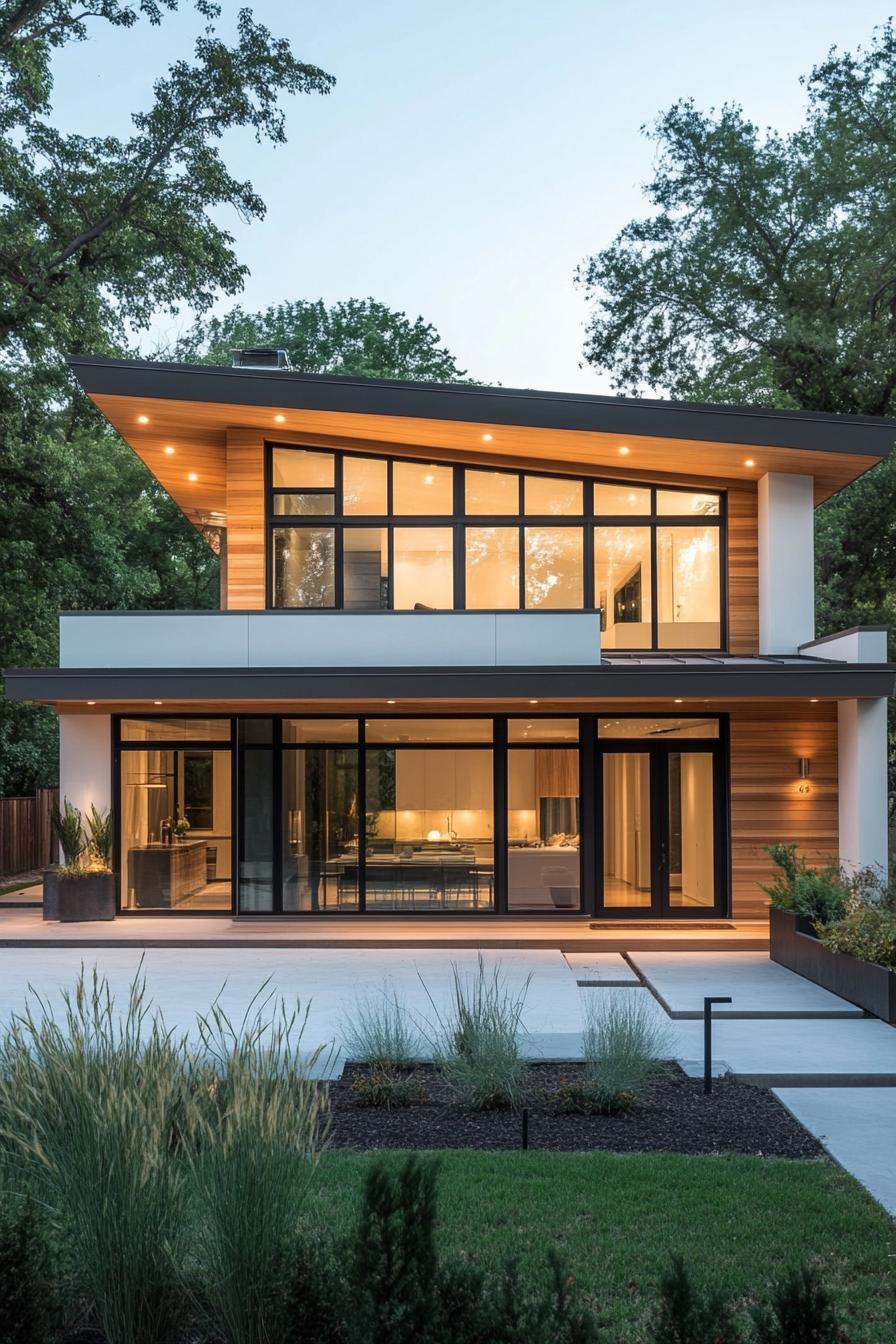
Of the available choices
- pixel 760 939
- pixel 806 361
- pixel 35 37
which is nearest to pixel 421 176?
pixel 806 361

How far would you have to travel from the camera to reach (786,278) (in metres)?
32.5

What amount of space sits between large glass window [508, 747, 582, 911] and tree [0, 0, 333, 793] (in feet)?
36.9

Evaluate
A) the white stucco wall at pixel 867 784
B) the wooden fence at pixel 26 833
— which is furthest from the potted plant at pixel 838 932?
the wooden fence at pixel 26 833

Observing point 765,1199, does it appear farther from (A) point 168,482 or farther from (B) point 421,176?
(B) point 421,176

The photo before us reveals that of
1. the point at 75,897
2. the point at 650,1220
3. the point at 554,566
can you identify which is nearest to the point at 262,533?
the point at 554,566

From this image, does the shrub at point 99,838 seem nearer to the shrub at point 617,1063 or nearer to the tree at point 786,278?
the shrub at point 617,1063

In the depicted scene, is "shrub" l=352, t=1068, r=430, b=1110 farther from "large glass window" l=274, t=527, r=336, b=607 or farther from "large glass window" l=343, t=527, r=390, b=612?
"large glass window" l=274, t=527, r=336, b=607

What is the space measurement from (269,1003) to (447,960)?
3.27 metres

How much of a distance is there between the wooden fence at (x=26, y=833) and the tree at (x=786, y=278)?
17.1 meters

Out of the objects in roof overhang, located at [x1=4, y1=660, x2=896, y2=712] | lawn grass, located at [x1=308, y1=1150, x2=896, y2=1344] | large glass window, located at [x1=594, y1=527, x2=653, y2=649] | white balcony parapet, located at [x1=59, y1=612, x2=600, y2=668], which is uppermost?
large glass window, located at [x1=594, y1=527, x2=653, y2=649]

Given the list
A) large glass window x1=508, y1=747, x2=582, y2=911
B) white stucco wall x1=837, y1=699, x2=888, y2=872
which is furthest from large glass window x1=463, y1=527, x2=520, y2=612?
white stucco wall x1=837, y1=699, x2=888, y2=872

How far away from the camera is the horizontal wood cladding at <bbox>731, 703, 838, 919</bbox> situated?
631 inches

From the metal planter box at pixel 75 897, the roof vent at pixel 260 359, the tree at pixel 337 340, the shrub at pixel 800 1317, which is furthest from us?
the tree at pixel 337 340

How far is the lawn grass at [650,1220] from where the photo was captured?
183 inches
